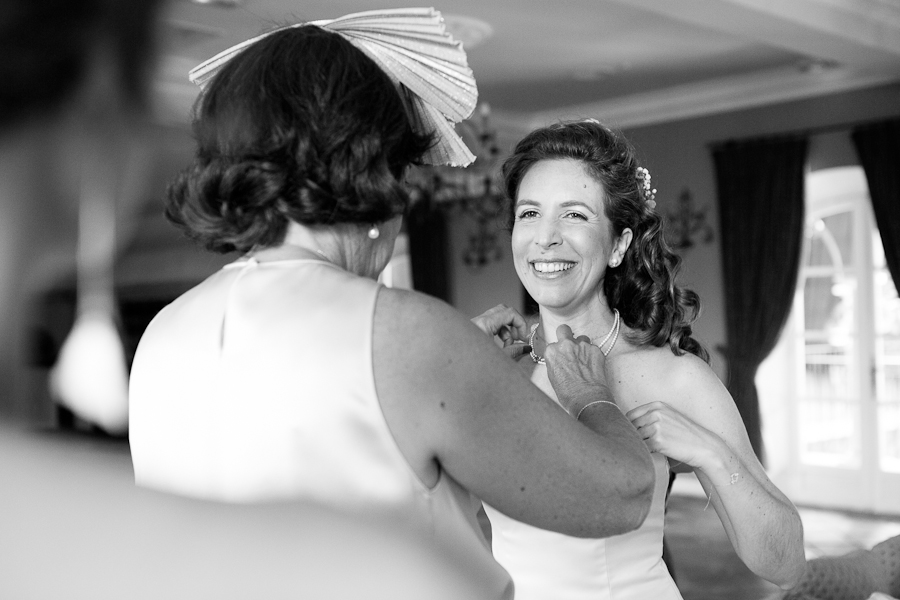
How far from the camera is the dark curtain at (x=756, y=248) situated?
722 cm

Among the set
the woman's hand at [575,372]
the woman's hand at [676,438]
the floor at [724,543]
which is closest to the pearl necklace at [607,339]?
the woman's hand at [676,438]

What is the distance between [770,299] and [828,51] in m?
2.27

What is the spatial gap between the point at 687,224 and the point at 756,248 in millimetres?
685

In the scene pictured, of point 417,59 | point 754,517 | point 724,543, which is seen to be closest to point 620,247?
point 754,517

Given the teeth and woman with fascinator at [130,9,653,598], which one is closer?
woman with fascinator at [130,9,653,598]

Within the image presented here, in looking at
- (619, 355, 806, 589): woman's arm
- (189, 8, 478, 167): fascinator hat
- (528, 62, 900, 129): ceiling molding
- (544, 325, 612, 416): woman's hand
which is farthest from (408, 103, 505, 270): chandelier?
(189, 8, 478, 167): fascinator hat

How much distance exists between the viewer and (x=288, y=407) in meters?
0.92

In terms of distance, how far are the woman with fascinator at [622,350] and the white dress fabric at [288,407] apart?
34.9 inches

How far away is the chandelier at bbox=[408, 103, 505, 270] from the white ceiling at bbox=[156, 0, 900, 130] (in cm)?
52

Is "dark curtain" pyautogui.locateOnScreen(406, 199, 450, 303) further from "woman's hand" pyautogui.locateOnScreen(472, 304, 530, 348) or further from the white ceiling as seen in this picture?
"woman's hand" pyautogui.locateOnScreen(472, 304, 530, 348)

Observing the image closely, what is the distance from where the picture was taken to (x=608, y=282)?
2182 millimetres

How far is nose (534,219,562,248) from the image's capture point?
202cm

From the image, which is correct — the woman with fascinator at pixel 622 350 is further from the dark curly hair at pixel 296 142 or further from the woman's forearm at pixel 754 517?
the dark curly hair at pixel 296 142

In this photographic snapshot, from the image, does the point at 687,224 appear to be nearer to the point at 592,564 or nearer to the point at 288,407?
the point at 592,564
